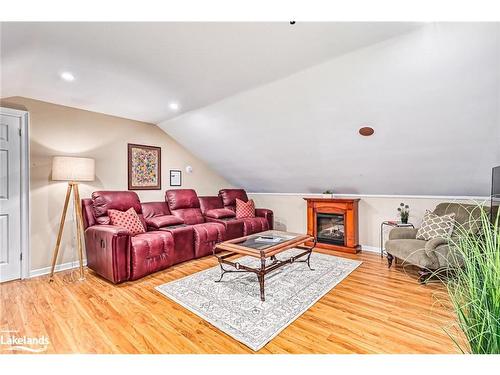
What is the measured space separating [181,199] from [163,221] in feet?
2.56

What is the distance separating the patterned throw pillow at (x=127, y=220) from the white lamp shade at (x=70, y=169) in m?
0.56

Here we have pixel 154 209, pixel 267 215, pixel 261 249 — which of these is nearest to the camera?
pixel 261 249

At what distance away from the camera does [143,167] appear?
14.1 ft

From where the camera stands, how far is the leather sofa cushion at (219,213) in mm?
4638

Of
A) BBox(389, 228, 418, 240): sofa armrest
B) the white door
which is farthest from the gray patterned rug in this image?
the white door

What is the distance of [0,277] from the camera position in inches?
116

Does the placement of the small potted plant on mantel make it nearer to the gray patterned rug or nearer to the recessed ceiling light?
the gray patterned rug

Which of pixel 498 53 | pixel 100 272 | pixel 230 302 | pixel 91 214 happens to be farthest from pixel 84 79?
pixel 498 53

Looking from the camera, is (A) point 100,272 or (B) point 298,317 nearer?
→ (B) point 298,317

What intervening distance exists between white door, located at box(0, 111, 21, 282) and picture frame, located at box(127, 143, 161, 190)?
138 cm

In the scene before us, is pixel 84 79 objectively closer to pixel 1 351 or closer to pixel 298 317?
pixel 1 351

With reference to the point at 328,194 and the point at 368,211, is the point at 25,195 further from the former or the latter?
the point at 368,211

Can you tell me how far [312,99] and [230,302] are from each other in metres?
2.42

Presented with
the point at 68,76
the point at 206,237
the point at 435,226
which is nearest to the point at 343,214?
the point at 435,226
